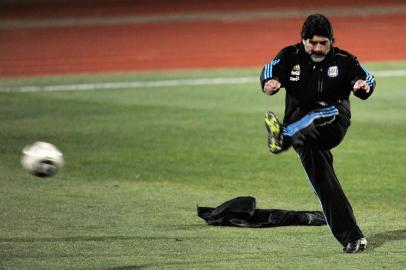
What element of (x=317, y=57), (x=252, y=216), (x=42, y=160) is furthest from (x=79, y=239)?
(x=317, y=57)

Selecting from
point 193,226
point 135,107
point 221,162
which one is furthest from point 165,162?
A: point 135,107

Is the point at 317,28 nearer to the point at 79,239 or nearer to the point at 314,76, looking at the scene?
the point at 314,76

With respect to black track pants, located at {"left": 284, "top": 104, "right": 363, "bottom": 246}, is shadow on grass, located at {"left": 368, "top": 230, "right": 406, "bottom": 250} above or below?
below

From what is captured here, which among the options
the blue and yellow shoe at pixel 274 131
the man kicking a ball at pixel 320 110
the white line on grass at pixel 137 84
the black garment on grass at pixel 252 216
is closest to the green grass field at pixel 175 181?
the black garment on grass at pixel 252 216

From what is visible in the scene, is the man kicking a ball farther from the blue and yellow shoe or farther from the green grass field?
the green grass field

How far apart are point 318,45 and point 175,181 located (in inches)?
161

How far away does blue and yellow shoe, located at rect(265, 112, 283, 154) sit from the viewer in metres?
9.12

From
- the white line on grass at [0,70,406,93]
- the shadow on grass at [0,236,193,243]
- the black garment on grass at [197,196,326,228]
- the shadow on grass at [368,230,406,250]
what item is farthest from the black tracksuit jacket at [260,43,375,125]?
the white line on grass at [0,70,406,93]

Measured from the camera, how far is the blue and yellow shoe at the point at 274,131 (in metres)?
9.12

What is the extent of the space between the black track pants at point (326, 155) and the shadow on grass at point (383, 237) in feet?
1.22

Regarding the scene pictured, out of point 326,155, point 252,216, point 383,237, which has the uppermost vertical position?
point 326,155

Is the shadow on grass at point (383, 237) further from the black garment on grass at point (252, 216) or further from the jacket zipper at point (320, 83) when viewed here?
the jacket zipper at point (320, 83)

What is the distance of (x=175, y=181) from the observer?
41.7ft

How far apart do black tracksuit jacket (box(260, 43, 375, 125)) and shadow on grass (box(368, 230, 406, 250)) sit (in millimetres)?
1235
